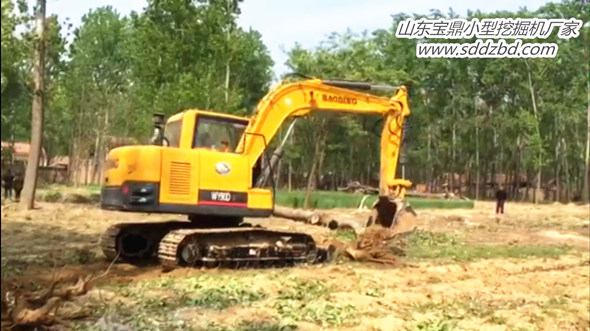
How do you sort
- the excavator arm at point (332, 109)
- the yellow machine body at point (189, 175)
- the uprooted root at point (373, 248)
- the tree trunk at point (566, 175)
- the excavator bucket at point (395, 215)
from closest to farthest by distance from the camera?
the yellow machine body at point (189, 175) < the excavator arm at point (332, 109) < the uprooted root at point (373, 248) < the excavator bucket at point (395, 215) < the tree trunk at point (566, 175)

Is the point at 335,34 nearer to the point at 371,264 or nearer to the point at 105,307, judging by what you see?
the point at 371,264

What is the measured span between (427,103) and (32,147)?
131 ft

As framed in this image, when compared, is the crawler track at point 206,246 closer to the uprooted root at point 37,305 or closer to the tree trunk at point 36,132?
the uprooted root at point 37,305

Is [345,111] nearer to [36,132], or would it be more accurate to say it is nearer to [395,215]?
[395,215]

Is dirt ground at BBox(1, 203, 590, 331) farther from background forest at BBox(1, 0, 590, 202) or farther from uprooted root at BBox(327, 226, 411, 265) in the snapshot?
background forest at BBox(1, 0, 590, 202)

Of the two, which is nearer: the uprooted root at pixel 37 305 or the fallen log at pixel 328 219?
the uprooted root at pixel 37 305

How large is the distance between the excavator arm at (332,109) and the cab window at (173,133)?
1.00 m

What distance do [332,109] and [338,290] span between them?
4.34m

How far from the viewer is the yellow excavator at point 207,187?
36.3 ft

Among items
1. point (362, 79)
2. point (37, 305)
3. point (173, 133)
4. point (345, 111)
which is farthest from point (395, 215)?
point (362, 79)

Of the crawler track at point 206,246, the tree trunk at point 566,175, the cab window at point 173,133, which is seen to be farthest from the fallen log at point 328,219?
the tree trunk at point 566,175

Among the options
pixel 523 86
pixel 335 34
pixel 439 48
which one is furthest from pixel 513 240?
pixel 523 86

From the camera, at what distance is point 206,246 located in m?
11.4

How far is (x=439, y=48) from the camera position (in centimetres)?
2605
